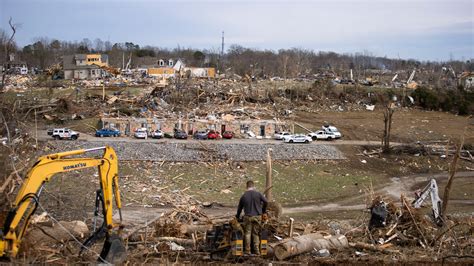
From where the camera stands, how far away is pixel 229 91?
46656mm

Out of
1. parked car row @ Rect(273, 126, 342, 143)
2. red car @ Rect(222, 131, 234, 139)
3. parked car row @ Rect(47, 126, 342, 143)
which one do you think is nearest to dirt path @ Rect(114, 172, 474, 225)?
parked car row @ Rect(273, 126, 342, 143)

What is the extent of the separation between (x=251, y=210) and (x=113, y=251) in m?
2.84

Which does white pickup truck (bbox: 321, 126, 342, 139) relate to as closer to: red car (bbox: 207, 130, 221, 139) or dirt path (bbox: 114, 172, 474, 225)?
dirt path (bbox: 114, 172, 474, 225)

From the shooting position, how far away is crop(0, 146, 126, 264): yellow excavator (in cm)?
923

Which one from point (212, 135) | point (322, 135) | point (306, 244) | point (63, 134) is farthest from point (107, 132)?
point (306, 244)

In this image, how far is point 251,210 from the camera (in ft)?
32.6

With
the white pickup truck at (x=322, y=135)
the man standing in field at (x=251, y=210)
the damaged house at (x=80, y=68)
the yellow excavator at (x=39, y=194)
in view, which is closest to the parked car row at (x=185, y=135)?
the white pickup truck at (x=322, y=135)

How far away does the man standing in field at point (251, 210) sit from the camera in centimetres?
990

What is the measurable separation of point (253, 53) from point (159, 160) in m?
83.5

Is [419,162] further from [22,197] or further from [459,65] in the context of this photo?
[459,65]

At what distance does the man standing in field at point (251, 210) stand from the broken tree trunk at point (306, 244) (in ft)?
2.41

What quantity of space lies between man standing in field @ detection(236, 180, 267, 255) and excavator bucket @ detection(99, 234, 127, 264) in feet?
8.01

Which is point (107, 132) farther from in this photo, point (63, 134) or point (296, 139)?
point (296, 139)

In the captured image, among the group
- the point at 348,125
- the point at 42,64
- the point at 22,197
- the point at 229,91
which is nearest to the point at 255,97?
the point at 229,91
